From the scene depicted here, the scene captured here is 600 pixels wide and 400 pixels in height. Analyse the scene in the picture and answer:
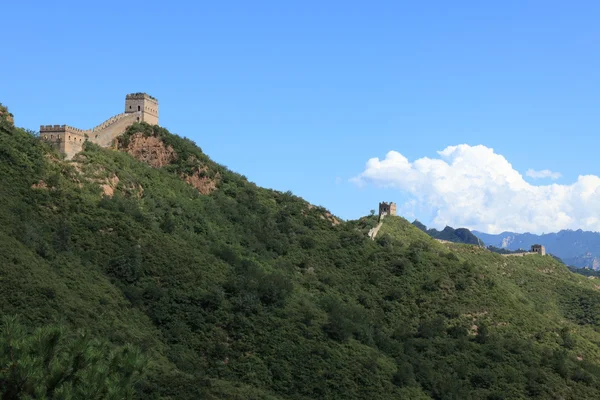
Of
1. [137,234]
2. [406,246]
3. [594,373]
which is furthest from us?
[406,246]

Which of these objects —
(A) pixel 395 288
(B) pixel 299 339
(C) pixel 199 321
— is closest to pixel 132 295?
(C) pixel 199 321

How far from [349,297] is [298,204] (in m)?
17.6

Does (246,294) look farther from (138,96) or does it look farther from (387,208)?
(387,208)

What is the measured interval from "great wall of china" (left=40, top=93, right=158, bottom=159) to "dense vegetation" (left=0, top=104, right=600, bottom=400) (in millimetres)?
1337

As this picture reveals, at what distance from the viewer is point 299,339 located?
54094mm

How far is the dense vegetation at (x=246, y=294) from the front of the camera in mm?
47062

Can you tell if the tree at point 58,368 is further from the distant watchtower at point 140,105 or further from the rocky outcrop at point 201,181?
the distant watchtower at point 140,105

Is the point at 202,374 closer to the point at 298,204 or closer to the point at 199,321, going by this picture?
the point at 199,321

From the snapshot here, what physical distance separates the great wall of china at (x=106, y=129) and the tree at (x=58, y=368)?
124 ft

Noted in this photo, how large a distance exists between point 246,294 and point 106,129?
25.8 metres

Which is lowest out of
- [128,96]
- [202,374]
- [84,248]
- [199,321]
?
[202,374]

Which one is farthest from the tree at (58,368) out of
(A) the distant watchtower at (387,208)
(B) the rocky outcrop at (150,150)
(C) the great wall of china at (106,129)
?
(A) the distant watchtower at (387,208)

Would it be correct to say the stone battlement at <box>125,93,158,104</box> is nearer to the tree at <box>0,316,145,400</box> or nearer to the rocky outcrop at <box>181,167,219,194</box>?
the rocky outcrop at <box>181,167,219,194</box>

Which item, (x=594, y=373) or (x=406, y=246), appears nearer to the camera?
(x=594, y=373)
